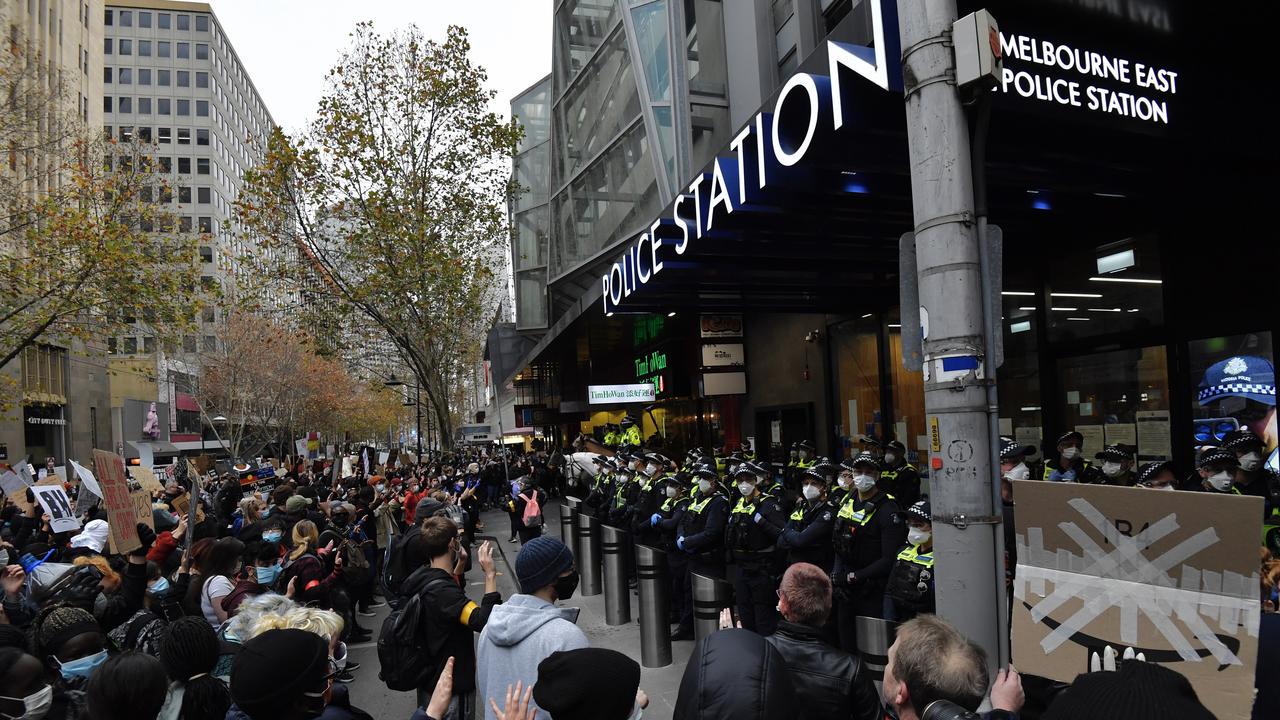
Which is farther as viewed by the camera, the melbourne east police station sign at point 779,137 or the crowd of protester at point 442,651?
the melbourne east police station sign at point 779,137

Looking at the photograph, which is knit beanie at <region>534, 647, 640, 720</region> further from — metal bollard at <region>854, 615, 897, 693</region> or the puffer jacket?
metal bollard at <region>854, 615, 897, 693</region>

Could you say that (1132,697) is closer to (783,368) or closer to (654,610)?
(654,610)

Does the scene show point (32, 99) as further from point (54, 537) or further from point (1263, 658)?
point (1263, 658)

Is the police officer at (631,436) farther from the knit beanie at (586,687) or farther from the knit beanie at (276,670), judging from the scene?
the knit beanie at (586,687)

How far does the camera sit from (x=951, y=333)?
3.80 metres

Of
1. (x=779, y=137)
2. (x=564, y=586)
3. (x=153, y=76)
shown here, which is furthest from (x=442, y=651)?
(x=153, y=76)

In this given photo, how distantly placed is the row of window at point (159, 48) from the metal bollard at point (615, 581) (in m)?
106

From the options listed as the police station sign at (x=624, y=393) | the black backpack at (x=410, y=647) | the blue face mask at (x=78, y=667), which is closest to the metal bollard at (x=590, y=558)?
the black backpack at (x=410, y=647)

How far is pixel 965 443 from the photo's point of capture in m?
3.74

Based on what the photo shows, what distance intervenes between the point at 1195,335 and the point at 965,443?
6.42 meters

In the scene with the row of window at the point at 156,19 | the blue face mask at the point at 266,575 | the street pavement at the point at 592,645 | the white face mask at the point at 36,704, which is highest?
the row of window at the point at 156,19

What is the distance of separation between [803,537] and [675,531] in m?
2.32

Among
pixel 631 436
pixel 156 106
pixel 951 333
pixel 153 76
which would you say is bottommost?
pixel 631 436

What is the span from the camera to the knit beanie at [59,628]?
4.05 metres
